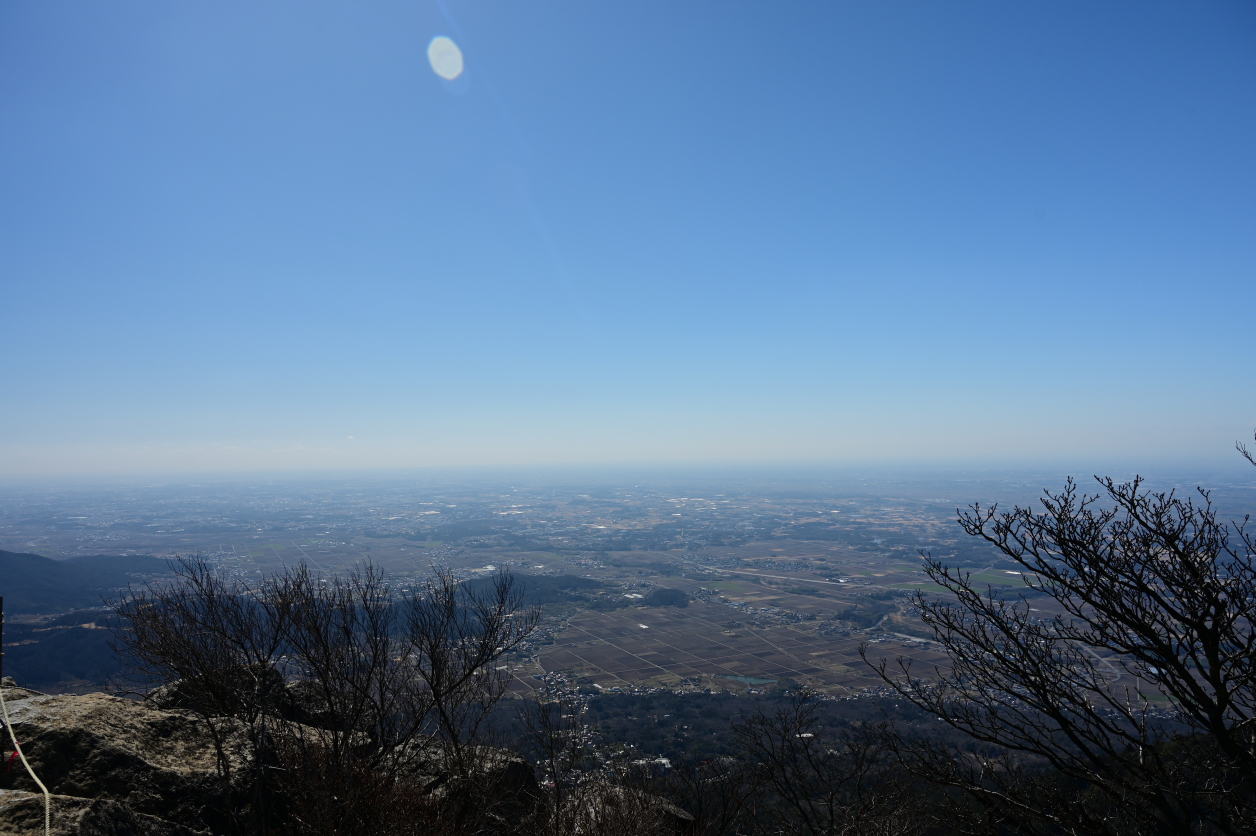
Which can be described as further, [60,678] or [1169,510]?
[60,678]

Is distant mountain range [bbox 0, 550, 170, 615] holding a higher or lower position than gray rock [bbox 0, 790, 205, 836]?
lower

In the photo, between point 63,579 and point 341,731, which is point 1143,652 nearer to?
point 341,731

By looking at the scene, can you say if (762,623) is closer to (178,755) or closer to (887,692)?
(887,692)

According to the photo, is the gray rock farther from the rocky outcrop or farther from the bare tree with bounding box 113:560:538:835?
the bare tree with bounding box 113:560:538:835

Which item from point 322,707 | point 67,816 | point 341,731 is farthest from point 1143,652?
point 322,707

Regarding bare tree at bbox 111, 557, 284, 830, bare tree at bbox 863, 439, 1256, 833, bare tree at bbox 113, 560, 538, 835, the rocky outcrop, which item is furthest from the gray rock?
bare tree at bbox 863, 439, 1256, 833

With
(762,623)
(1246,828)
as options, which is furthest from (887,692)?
(1246,828)
